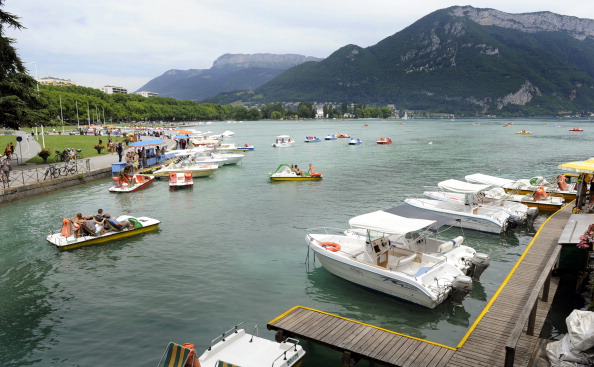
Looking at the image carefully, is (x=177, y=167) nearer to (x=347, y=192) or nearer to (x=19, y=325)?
(x=347, y=192)

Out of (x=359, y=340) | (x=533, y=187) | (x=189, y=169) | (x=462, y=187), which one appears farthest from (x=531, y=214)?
(x=189, y=169)

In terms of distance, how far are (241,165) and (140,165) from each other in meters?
14.2

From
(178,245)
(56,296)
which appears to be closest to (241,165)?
(178,245)

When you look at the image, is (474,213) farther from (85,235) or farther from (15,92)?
(15,92)

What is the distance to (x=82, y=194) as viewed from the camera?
34844 millimetres

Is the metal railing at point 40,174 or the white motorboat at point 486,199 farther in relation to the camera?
the metal railing at point 40,174

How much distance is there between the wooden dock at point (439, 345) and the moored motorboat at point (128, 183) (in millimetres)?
27669

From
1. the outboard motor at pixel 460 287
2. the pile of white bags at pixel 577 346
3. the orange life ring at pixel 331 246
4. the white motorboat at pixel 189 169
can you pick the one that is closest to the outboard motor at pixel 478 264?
the outboard motor at pixel 460 287

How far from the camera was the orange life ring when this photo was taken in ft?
56.6

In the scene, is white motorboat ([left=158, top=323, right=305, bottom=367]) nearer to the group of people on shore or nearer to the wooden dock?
the wooden dock

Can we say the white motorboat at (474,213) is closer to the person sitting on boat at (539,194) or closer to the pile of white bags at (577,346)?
the person sitting on boat at (539,194)

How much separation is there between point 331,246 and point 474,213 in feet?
40.5

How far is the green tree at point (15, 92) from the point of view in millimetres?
36812

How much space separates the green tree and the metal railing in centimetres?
495
